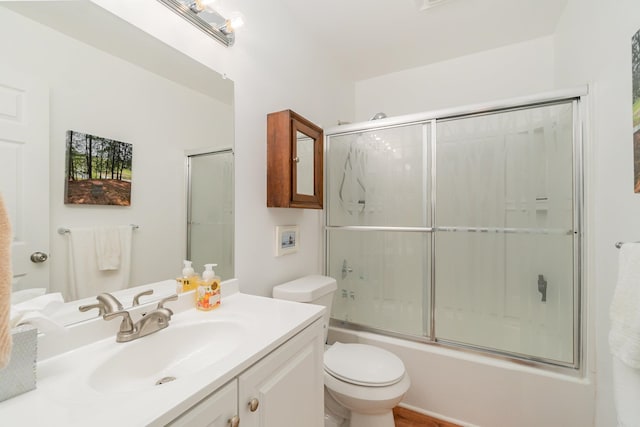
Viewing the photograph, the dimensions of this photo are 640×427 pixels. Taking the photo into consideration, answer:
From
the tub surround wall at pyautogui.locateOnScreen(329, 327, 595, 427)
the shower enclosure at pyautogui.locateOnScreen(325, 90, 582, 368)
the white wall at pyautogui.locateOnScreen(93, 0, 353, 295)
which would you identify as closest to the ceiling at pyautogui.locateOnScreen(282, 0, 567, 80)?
the white wall at pyautogui.locateOnScreen(93, 0, 353, 295)

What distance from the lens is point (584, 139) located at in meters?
1.33

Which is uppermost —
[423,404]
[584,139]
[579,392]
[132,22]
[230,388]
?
[132,22]

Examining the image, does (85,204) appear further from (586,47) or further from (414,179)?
(586,47)

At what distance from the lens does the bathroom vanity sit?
1.66 feet

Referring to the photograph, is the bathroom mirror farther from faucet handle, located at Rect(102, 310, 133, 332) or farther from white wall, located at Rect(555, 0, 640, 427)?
white wall, located at Rect(555, 0, 640, 427)

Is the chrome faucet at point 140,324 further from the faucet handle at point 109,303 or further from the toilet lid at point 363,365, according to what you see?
the toilet lid at point 363,365

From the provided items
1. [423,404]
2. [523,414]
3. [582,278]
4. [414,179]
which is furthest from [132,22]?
[523,414]

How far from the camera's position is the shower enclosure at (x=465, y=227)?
4.65 ft

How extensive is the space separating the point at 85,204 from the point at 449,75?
2.48 meters

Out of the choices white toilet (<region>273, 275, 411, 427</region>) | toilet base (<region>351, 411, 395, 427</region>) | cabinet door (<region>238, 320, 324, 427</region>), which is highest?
cabinet door (<region>238, 320, 324, 427</region>)

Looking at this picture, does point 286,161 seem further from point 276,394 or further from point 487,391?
point 487,391

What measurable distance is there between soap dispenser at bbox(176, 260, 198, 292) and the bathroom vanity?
38 mm

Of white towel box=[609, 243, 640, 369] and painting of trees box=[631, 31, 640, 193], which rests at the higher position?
painting of trees box=[631, 31, 640, 193]

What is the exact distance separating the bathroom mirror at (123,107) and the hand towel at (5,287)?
0.41 metres
